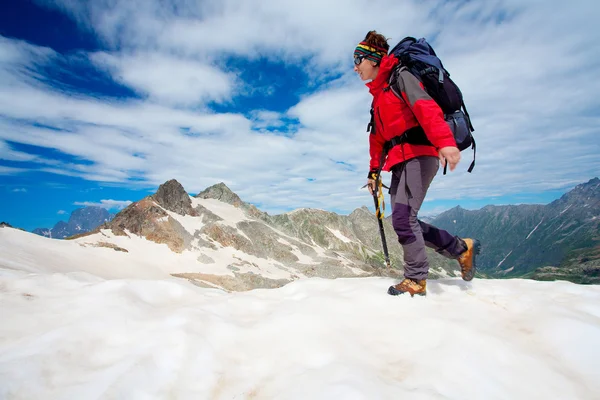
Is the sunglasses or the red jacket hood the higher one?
the sunglasses

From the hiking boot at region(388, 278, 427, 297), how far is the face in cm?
351

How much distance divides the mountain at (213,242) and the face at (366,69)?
3488cm

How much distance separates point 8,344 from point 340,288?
13.8 feet

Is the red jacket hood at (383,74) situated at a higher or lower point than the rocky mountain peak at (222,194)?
lower

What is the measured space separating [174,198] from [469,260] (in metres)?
66.4

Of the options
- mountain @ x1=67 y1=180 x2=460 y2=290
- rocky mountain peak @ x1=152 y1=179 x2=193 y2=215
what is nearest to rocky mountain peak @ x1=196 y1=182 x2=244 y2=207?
mountain @ x1=67 y1=180 x2=460 y2=290

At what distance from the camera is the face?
5.15 meters

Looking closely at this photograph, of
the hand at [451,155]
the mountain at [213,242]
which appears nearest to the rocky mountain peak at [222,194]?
the mountain at [213,242]

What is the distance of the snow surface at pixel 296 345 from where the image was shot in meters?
2.47

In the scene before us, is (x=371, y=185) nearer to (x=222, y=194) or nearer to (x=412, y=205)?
(x=412, y=205)

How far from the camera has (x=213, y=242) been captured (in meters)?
61.0

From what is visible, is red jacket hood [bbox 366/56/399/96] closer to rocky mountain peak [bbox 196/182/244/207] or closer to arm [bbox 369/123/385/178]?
arm [bbox 369/123/385/178]

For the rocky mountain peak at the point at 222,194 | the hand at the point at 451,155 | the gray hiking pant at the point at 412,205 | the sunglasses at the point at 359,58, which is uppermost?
the rocky mountain peak at the point at 222,194

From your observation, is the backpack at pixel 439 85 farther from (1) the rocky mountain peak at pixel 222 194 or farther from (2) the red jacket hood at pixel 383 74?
(1) the rocky mountain peak at pixel 222 194
